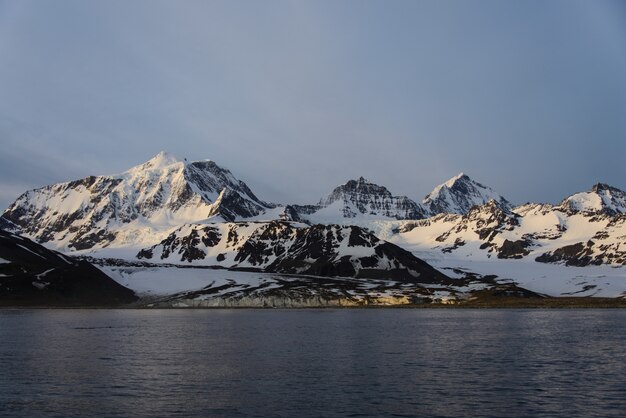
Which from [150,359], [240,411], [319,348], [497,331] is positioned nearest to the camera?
[240,411]

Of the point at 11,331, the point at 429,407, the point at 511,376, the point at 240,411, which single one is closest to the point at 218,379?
the point at 240,411

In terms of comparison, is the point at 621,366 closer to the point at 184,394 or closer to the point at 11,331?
the point at 184,394

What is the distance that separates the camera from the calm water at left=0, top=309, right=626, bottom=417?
179 feet

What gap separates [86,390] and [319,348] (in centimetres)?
4438

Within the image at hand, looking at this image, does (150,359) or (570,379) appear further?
(150,359)

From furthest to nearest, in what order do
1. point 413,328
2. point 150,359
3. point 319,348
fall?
point 413,328, point 319,348, point 150,359

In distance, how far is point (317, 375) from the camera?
72438mm

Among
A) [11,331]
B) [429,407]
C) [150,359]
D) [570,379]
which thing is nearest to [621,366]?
[570,379]

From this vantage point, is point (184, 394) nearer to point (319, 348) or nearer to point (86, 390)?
point (86, 390)

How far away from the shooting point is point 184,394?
61188 millimetres

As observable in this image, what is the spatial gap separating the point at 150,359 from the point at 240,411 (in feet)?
126

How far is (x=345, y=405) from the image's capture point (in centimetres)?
5528

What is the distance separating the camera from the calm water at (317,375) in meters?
54.5

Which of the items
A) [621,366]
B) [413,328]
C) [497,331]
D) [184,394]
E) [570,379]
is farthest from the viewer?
[413,328]
